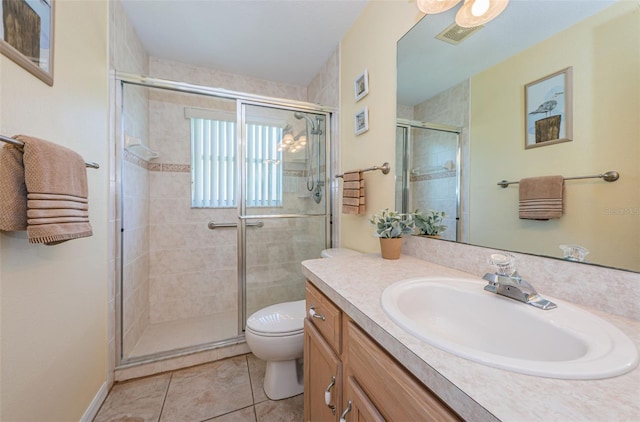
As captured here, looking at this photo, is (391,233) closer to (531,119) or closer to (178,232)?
(531,119)

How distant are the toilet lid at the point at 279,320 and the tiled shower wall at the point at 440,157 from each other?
0.95m

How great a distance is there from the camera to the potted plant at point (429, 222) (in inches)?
44.6

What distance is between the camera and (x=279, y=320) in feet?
4.67

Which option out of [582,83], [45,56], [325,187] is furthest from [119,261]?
[582,83]

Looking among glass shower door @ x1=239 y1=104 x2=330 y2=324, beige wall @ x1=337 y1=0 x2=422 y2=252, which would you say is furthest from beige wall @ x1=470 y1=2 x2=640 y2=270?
glass shower door @ x1=239 y1=104 x2=330 y2=324

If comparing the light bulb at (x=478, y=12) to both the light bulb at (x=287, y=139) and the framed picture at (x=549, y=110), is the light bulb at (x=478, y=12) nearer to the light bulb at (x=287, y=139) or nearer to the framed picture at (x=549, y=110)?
the framed picture at (x=549, y=110)

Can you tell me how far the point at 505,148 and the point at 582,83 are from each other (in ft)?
0.81

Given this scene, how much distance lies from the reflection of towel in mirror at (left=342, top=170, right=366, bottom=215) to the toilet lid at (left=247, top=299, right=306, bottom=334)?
75 cm

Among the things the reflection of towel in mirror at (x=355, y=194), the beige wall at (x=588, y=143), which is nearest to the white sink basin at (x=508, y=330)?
the beige wall at (x=588, y=143)

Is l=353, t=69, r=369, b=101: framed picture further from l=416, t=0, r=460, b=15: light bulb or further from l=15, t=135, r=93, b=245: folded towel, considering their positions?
l=15, t=135, r=93, b=245: folded towel

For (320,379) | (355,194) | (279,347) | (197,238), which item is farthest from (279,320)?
(197,238)

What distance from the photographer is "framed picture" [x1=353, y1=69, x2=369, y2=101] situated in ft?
5.14

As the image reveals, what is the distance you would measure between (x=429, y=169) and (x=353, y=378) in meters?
0.98

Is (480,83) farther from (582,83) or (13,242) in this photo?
(13,242)
